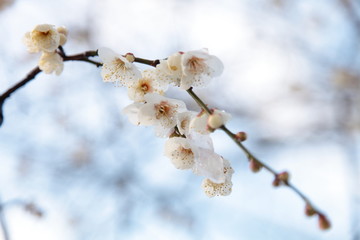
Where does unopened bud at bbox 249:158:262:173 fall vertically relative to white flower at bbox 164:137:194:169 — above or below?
above

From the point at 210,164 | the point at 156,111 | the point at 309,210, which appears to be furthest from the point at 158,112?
the point at 309,210

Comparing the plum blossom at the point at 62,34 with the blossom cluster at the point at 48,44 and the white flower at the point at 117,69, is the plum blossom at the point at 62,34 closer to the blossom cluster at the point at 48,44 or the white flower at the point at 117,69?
the blossom cluster at the point at 48,44

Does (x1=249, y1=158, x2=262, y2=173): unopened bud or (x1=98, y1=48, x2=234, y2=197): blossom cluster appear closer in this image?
(x1=249, y1=158, x2=262, y2=173): unopened bud

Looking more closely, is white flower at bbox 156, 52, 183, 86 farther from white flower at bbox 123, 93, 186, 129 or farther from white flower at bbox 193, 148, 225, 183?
white flower at bbox 193, 148, 225, 183

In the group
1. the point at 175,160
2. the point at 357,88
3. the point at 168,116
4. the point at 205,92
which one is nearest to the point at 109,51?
the point at 168,116

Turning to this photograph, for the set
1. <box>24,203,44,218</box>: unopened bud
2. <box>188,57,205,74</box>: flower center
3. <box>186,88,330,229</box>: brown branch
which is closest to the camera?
<box>186,88,330,229</box>: brown branch

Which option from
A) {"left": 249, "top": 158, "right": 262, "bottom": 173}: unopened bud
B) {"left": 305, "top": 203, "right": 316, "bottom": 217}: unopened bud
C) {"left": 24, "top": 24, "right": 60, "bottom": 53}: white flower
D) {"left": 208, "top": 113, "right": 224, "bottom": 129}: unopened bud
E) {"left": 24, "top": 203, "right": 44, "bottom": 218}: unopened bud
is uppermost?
{"left": 24, "top": 24, "right": 60, "bottom": 53}: white flower

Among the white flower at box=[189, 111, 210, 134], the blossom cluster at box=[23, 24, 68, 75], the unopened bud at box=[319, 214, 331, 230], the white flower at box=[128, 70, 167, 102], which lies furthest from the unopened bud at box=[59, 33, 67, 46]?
the unopened bud at box=[319, 214, 331, 230]
